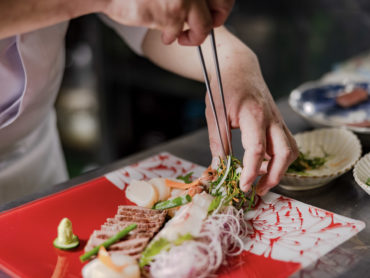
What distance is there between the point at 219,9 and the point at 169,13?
16 cm

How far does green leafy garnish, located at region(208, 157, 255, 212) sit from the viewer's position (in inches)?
60.0

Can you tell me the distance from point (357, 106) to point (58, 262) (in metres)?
→ 1.78

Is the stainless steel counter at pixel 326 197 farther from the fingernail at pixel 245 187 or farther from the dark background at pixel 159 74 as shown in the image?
the dark background at pixel 159 74

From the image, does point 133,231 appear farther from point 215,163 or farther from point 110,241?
point 215,163

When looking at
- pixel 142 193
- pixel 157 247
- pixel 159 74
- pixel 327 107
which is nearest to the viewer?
pixel 157 247

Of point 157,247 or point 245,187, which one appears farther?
point 245,187

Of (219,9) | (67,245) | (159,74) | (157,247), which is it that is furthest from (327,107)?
(159,74)

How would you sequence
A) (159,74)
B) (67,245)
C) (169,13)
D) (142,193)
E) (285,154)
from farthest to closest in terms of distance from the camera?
(159,74) < (142,193) < (285,154) < (67,245) < (169,13)

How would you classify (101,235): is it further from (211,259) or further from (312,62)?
(312,62)

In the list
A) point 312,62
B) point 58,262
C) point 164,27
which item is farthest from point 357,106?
point 312,62

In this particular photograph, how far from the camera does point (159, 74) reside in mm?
4648

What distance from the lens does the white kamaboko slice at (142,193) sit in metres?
1.61

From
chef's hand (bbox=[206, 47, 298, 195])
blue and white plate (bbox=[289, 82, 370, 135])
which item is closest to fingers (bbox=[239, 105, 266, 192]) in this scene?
chef's hand (bbox=[206, 47, 298, 195])

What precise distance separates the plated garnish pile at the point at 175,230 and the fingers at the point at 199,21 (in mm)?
501
